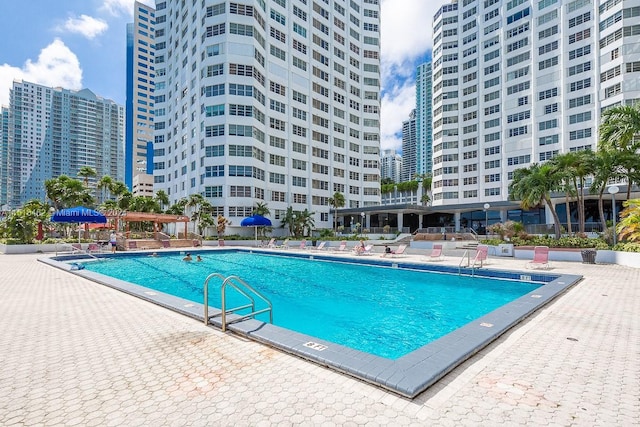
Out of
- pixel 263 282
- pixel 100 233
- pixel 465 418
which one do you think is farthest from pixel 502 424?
pixel 100 233

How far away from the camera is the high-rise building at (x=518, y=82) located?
4144 centimetres

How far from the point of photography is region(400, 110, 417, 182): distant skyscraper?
16588cm

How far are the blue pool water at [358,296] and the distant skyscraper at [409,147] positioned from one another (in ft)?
517

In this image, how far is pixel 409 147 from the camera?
555ft

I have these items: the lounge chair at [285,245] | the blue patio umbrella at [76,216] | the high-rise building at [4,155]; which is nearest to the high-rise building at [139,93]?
the high-rise building at [4,155]

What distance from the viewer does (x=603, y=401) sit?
11.1 feet

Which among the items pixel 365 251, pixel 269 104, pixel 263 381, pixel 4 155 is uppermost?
pixel 4 155

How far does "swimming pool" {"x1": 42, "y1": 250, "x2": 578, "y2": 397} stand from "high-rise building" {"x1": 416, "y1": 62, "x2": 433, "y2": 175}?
133558 mm

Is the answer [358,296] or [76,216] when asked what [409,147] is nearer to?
[76,216]

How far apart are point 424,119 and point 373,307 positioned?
153m

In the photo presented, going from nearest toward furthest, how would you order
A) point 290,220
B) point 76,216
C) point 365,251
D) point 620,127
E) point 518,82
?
point 620,127
point 76,216
point 365,251
point 290,220
point 518,82

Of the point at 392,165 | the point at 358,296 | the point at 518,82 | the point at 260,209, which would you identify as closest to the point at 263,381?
the point at 358,296

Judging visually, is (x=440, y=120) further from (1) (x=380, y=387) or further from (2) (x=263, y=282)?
(1) (x=380, y=387)

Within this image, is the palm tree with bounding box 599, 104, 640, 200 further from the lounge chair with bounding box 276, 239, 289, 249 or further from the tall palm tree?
the tall palm tree
